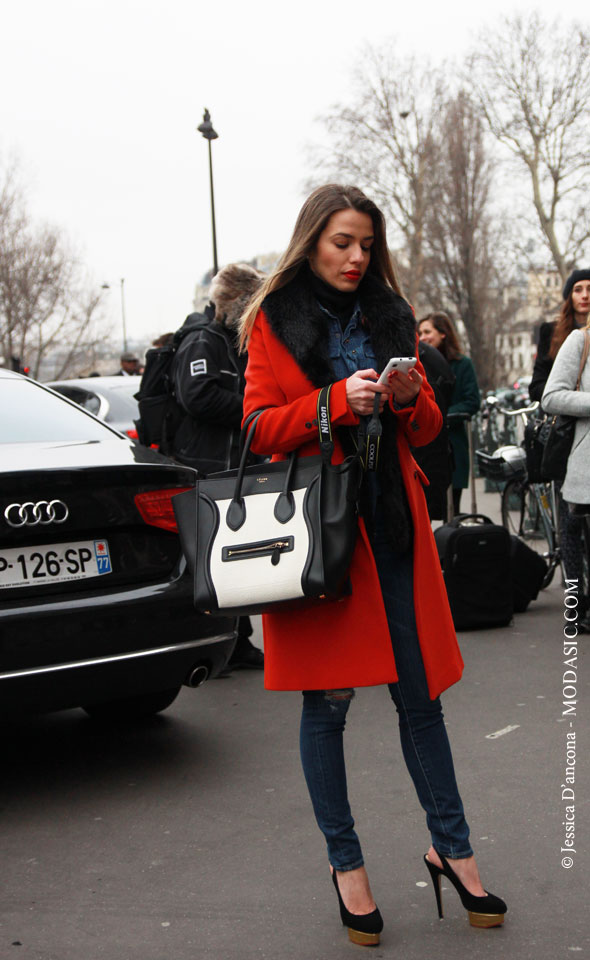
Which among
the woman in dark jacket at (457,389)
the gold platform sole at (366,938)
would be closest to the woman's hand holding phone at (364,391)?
the gold platform sole at (366,938)

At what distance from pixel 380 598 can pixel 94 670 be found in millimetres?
1475

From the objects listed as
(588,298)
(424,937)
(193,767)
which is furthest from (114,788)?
(588,298)

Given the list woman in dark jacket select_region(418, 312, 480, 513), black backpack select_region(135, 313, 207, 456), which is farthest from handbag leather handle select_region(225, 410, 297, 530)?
woman in dark jacket select_region(418, 312, 480, 513)

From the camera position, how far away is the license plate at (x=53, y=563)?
3.93 meters

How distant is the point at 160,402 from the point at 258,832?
3.24m

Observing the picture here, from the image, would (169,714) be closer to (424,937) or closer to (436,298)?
(424,937)

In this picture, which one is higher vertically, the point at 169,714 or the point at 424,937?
the point at 424,937

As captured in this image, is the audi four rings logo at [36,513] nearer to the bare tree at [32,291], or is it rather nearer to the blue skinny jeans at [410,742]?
the blue skinny jeans at [410,742]

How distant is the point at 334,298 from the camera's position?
3092mm

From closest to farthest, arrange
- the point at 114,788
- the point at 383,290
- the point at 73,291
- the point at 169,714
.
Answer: the point at 383,290 < the point at 114,788 < the point at 169,714 < the point at 73,291

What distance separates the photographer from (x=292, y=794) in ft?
13.6

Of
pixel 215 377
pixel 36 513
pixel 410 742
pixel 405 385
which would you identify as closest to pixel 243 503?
pixel 405 385

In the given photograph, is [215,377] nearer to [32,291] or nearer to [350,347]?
[350,347]

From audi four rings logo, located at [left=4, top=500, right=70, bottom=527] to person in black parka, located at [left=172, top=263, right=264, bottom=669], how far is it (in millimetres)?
1916
